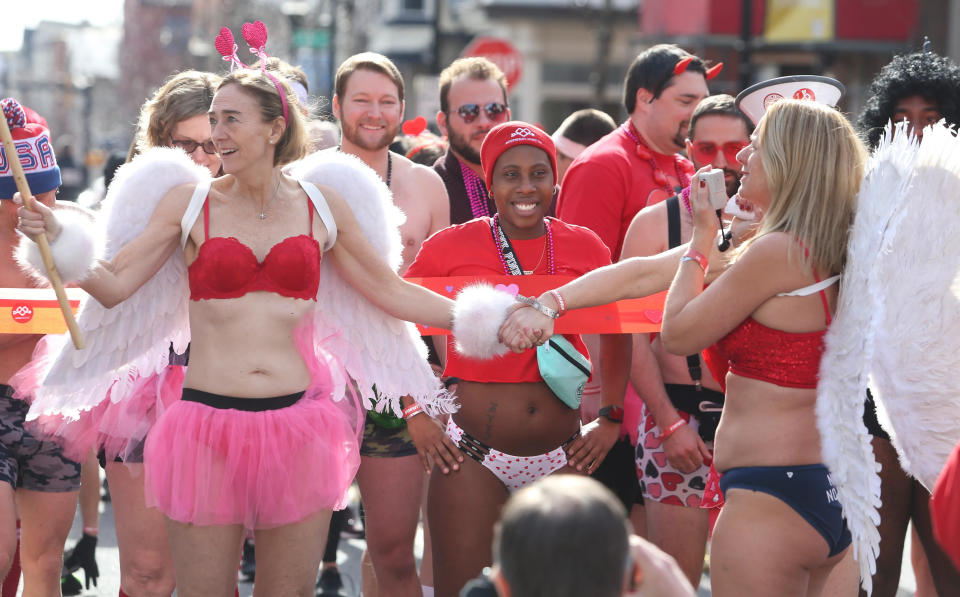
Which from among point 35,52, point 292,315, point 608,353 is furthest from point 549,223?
point 35,52

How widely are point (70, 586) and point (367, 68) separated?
131 inches

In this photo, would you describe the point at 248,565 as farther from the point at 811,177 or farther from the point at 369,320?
the point at 811,177

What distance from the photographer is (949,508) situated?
9.30ft

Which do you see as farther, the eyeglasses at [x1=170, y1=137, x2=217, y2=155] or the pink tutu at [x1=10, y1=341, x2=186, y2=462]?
the eyeglasses at [x1=170, y1=137, x2=217, y2=155]

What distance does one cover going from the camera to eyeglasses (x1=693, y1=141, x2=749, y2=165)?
17.6 feet

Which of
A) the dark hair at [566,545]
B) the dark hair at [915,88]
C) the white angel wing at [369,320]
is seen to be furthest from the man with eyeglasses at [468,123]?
the dark hair at [566,545]

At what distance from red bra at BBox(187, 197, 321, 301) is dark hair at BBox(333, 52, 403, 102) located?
1.93 metres

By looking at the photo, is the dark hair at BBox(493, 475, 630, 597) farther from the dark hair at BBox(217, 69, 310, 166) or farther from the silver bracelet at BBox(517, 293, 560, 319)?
the dark hair at BBox(217, 69, 310, 166)

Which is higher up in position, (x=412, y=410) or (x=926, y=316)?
(x=926, y=316)

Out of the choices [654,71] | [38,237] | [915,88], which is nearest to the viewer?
[38,237]

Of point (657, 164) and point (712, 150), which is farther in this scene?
point (657, 164)

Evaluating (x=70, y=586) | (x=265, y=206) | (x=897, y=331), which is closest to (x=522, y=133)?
(x=265, y=206)

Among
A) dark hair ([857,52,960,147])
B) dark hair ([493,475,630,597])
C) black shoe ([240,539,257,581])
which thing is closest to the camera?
dark hair ([493,475,630,597])

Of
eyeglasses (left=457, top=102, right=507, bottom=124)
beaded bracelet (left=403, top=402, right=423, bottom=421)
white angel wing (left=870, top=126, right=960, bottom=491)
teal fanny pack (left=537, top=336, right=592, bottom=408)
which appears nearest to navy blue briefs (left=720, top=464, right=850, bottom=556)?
white angel wing (left=870, top=126, right=960, bottom=491)
